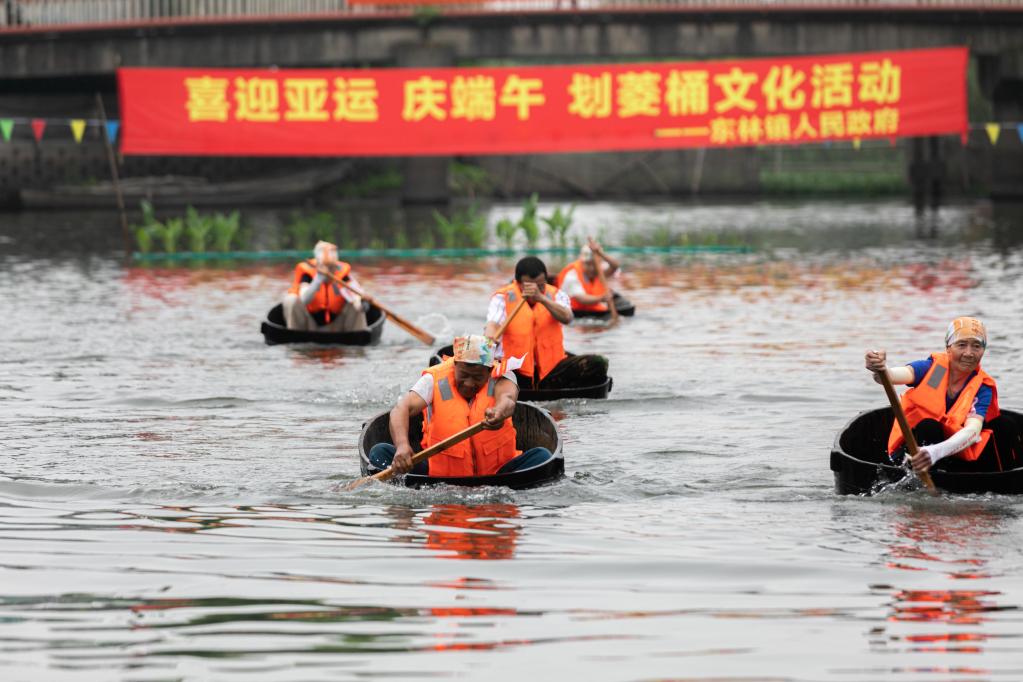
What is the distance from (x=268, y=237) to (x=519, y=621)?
1247 inches

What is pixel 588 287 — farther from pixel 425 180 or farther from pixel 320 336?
pixel 425 180

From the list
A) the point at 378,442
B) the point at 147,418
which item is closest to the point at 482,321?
the point at 147,418

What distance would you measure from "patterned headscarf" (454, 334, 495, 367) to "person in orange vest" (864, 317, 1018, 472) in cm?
245

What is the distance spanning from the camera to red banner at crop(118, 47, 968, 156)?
117 feet

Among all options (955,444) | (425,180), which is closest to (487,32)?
(425,180)

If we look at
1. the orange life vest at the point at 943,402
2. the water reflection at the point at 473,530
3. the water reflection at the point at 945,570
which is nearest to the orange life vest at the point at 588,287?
the orange life vest at the point at 943,402

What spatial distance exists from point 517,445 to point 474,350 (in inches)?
63.4

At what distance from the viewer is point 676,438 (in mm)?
14195

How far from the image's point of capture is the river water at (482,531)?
7574 millimetres

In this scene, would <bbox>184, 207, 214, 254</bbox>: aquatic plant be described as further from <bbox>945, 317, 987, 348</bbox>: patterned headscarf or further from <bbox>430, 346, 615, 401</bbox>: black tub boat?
<bbox>945, 317, 987, 348</bbox>: patterned headscarf

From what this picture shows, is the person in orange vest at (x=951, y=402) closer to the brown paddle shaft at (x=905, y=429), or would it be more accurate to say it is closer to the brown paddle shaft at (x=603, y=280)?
the brown paddle shaft at (x=905, y=429)

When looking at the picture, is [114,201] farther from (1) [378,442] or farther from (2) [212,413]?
(1) [378,442]

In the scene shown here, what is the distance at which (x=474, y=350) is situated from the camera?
11062 mm

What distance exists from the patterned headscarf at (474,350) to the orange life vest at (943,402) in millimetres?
2646
